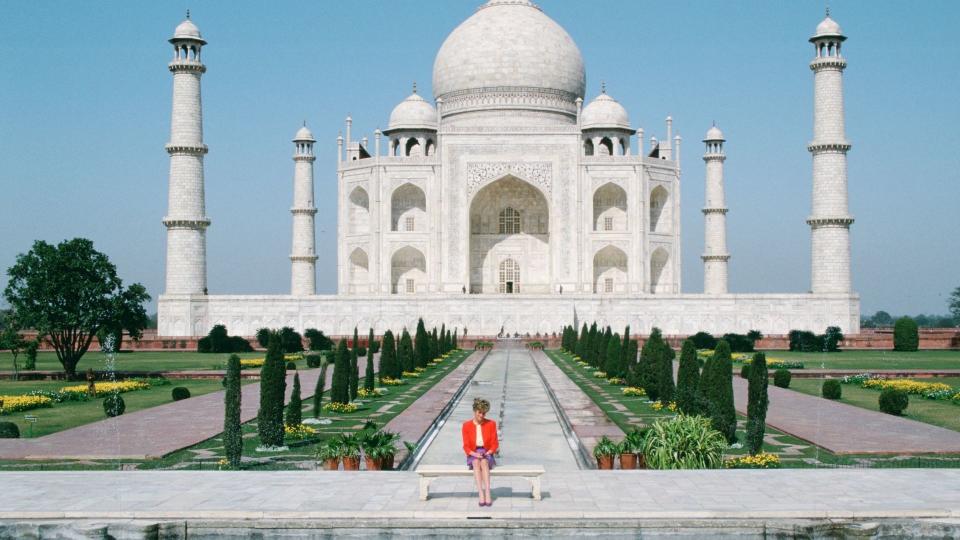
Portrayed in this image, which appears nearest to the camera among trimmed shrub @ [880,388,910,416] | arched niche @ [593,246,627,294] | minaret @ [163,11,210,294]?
trimmed shrub @ [880,388,910,416]

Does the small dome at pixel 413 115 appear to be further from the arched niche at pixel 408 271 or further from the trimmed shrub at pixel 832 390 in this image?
the trimmed shrub at pixel 832 390

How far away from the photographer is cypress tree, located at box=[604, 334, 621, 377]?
17341mm

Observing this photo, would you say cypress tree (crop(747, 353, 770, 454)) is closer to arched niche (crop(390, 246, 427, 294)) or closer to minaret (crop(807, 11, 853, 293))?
minaret (crop(807, 11, 853, 293))

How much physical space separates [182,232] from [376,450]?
23449 mm

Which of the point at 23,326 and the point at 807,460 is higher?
the point at 23,326

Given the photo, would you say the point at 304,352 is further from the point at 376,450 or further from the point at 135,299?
the point at 376,450

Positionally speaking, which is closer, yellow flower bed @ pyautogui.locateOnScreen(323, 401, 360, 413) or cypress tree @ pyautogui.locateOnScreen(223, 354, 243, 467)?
cypress tree @ pyautogui.locateOnScreen(223, 354, 243, 467)

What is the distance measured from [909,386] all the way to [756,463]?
7.92 meters

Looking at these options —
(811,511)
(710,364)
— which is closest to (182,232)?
(710,364)

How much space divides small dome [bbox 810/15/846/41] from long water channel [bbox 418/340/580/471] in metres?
16.7

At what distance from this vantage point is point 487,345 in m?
28.0

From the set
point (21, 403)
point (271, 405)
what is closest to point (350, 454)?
A: point (271, 405)

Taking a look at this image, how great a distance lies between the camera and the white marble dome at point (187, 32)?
3042 cm

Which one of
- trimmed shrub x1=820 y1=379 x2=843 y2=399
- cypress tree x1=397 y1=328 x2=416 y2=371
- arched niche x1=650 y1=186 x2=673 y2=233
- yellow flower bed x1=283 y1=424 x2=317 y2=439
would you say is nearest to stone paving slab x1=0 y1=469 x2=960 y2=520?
yellow flower bed x1=283 y1=424 x2=317 y2=439
